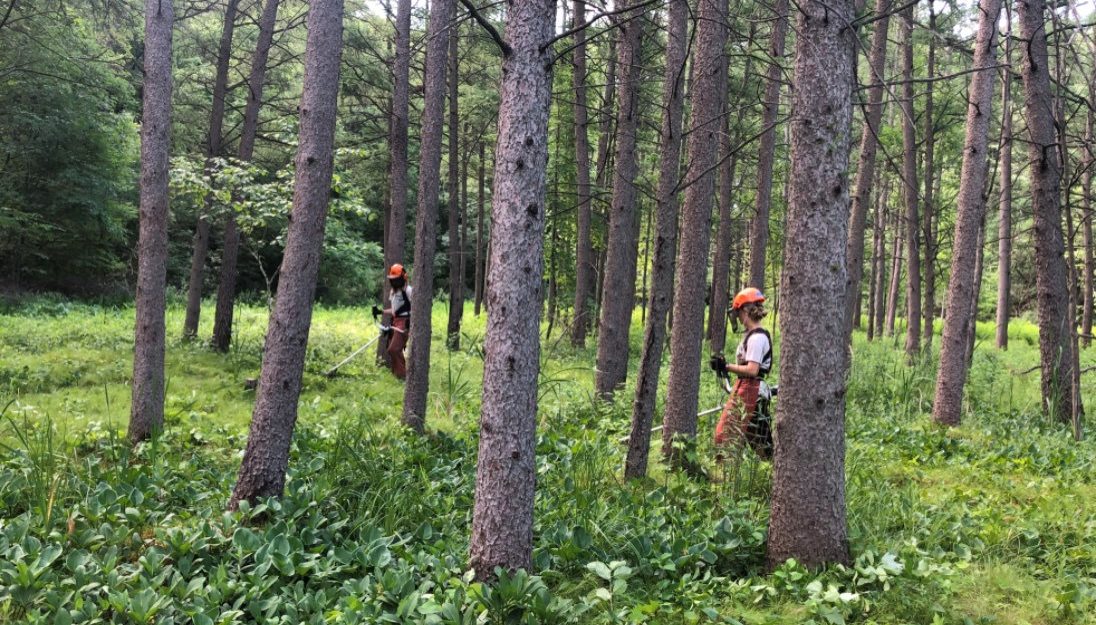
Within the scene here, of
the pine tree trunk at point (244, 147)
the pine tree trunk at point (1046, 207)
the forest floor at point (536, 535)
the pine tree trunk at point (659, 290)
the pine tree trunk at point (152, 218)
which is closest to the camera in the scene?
the forest floor at point (536, 535)

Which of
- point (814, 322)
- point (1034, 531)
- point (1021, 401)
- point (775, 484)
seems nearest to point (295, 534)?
point (775, 484)

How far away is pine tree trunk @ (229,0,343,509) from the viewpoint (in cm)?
453

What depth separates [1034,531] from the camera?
4520 mm

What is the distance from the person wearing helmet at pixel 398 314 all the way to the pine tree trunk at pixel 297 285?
6223 mm

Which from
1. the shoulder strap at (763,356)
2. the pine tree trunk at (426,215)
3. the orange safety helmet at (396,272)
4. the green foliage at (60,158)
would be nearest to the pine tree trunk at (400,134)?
the orange safety helmet at (396,272)

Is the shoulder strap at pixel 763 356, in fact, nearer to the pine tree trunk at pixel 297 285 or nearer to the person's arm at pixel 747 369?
the person's arm at pixel 747 369

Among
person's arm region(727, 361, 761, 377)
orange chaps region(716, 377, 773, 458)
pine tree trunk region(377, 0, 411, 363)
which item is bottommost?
orange chaps region(716, 377, 773, 458)

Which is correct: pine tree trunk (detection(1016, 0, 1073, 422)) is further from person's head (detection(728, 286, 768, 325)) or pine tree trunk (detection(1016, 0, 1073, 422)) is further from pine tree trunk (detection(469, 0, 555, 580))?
pine tree trunk (detection(469, 0, 555, 580))

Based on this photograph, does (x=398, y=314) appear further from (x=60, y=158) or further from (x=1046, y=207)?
(x=60, y=158)

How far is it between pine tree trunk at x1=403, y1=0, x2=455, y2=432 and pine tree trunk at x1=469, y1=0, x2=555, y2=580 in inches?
156

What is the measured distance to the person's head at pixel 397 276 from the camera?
10.8m

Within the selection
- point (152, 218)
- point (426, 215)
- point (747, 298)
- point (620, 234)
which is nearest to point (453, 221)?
point (620, 234)

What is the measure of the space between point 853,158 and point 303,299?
32.5 metres

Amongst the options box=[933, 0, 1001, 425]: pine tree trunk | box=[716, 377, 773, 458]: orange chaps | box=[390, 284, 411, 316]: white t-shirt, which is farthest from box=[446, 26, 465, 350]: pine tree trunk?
box=[716, 377, 773, 458]: orange chaps
